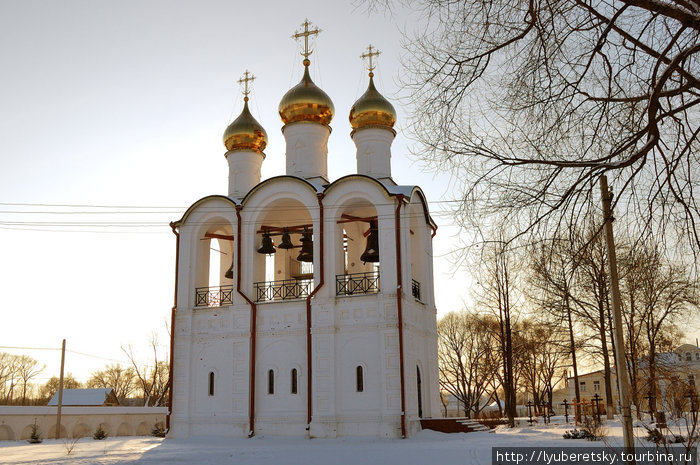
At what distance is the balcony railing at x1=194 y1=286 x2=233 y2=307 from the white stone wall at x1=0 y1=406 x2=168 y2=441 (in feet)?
27.2

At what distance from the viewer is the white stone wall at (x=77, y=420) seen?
93.1 feet

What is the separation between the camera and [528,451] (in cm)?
1259

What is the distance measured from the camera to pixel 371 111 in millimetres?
21625

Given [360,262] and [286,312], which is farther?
[360,262]

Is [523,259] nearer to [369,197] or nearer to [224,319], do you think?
[369,197]

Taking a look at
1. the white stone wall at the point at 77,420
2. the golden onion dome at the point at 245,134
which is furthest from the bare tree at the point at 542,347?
the white stone wall at the point at 77,420

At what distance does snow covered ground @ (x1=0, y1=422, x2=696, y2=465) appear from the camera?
41.8 ft

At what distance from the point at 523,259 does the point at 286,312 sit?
42.8ft

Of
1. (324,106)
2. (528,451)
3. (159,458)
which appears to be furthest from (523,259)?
(324,106)

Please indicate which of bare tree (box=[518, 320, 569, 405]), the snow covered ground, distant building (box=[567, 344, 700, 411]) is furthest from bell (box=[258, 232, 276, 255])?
distant building (box=[567, 344, 700, 411])

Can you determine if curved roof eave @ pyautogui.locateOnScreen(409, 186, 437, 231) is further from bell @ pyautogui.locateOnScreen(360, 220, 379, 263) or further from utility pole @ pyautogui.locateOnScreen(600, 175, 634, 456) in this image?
utility pole @ pyautogui.locateOnScreen(600, 175, 634, 456)

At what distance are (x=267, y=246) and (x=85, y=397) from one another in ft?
97.6

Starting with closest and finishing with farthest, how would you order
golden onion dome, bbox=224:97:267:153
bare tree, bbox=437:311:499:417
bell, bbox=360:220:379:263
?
bell, bbox=360:220:379:263 < golden onion dome, bbox=224:97:267:153 < bare tree, bbox=437:311:499:417

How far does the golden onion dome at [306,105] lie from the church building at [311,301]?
0.04 m
